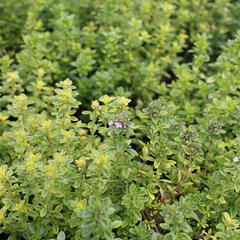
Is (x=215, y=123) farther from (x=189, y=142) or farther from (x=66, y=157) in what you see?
(x=66, y=157)

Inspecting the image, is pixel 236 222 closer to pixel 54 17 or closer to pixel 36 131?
pixel 36 131

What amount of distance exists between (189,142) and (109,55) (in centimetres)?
152

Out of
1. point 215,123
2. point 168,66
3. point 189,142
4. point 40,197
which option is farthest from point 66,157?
point 168,66

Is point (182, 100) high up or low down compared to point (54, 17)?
down

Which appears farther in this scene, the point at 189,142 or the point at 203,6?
the point at 203,6

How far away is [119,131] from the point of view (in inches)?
91.4

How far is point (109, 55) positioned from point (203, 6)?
161 cm

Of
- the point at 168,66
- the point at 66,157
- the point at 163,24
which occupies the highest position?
the point at 66,157

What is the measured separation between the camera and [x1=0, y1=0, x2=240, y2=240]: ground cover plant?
2354 millimetres

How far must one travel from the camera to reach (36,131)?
2871 millimetres

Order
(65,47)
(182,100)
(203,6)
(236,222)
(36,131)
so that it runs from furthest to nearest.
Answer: (203,6) → (65,47) → (182,100) → (36,131) → (236,222)

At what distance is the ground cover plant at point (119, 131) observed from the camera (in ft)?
7.72

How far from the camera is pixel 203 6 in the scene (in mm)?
4762

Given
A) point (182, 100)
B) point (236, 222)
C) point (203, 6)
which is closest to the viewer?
point (236, 222)
